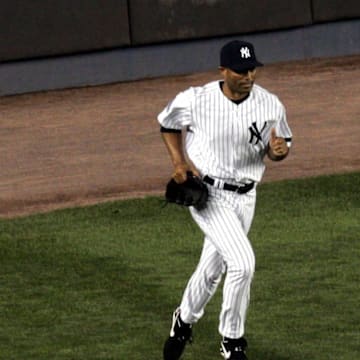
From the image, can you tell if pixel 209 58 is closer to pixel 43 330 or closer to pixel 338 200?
pixel 338 200

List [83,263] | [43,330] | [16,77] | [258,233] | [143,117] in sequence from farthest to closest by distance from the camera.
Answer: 1. [16,77]
2. [143,117]
3. [258,233]
4. [83,263]
5. [43,330]

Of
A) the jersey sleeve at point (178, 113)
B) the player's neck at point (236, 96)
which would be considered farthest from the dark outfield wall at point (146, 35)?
the player's neck at point (236, 96)

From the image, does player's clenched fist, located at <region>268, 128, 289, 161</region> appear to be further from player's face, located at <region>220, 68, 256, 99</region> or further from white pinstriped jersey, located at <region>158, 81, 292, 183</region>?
player's face, located at <region>220, 68, 256, 99</region>

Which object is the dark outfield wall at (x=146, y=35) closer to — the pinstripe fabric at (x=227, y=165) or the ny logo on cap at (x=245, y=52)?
the pinstripe fabric at (x=227, y=165)

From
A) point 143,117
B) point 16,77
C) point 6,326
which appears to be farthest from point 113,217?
point 16,77

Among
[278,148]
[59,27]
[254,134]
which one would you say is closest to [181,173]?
[254,134]

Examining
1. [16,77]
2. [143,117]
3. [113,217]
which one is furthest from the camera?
[16,77]

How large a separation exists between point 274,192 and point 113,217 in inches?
61.2

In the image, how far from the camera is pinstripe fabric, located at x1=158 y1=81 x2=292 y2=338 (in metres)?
8.31

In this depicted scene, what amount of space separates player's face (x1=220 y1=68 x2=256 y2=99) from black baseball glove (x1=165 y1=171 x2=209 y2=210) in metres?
0.50

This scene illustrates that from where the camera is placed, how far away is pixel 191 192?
834 centimetres

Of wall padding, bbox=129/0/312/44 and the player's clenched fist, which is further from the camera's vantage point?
wall padding, bbox=129/0/312/44

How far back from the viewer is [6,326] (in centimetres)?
985

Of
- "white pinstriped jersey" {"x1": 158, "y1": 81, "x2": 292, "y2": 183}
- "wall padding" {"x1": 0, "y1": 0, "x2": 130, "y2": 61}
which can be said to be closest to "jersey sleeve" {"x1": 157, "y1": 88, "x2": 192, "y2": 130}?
"white pinstriped jersey" {"x1": 158, "y1": 81, "x2": 292, "y2": 183}
